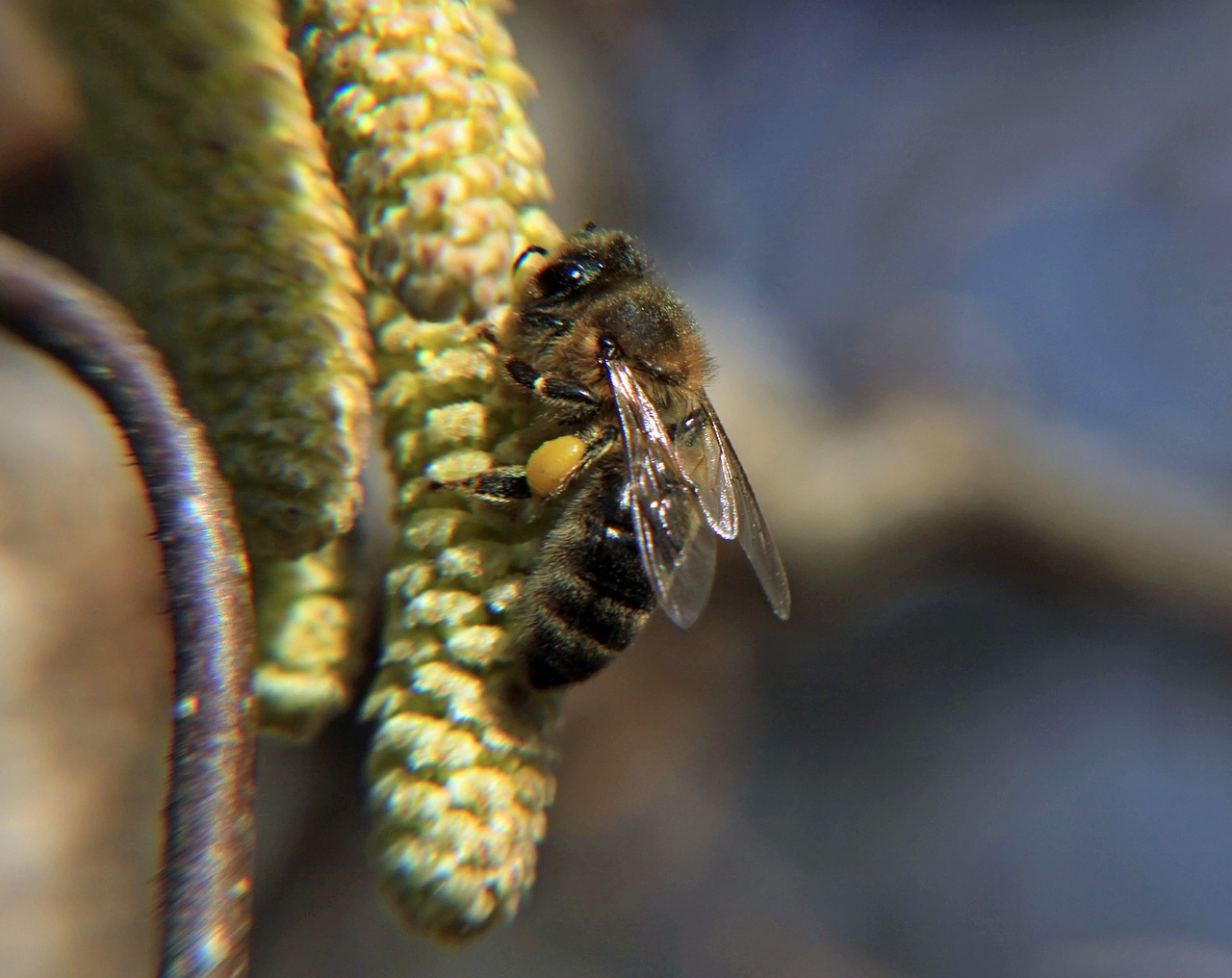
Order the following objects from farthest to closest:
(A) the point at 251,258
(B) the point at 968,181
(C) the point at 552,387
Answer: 1. (B) the point at 968,181
2. (C) the point at 552,387
3. (A) the point at 251,258

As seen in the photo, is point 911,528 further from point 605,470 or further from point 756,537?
point 605,470

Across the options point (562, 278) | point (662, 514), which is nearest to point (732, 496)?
point (662, 514)

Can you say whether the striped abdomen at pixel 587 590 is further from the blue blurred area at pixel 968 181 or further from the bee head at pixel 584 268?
the blue blurred area at pixel 968 181

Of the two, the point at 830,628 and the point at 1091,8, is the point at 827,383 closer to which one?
the point at 830,628

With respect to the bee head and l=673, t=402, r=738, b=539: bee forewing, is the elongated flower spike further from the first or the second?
l=673, t=402, r=738, b=539: bee forewing

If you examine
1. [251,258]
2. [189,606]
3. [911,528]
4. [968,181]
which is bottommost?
[911,528]

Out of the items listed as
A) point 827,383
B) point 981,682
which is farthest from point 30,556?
point 981,682

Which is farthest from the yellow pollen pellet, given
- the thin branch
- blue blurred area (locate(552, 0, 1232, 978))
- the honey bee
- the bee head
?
blue blurred area (locate(552, 0, 1232, 978))
